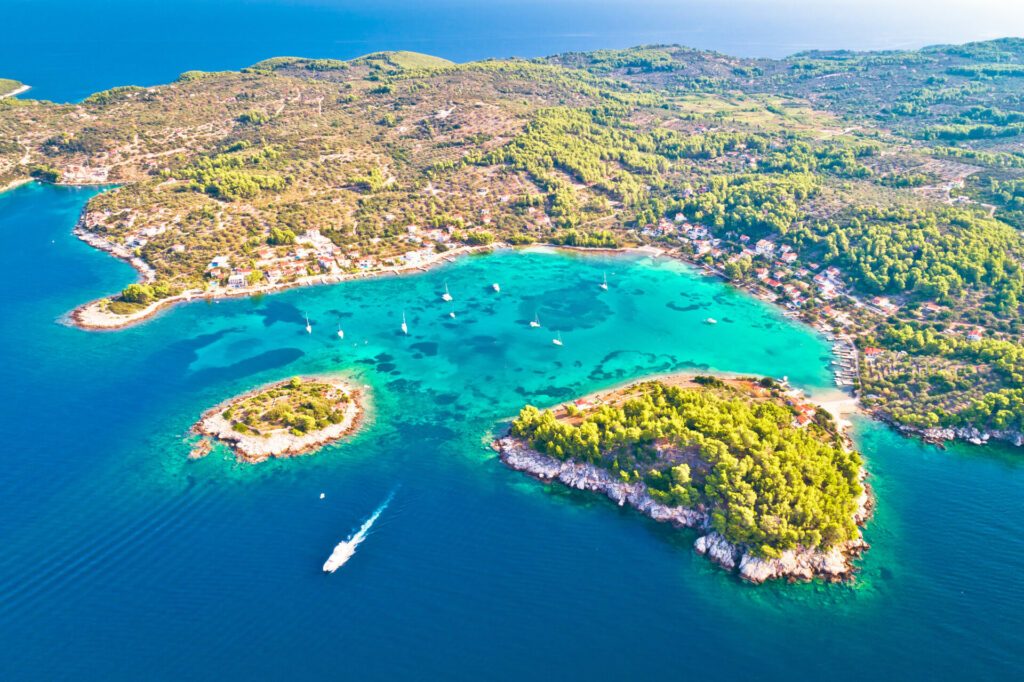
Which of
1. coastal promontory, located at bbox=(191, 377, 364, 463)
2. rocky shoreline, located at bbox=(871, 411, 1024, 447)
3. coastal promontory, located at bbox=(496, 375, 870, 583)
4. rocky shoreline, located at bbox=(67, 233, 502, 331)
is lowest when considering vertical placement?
rocky shoreline, located at bbox=(871, 411, 1024, 447)

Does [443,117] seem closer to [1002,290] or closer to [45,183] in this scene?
[45,183]

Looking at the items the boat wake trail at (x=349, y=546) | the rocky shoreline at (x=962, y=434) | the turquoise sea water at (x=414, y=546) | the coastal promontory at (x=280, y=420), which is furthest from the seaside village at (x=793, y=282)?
the coastal promontory at (x=280, y=420)

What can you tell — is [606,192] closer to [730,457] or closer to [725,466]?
[730,457]

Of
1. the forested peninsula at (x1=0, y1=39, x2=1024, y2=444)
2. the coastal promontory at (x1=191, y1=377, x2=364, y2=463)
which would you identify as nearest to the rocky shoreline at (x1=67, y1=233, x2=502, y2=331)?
the forested peninsula at (x1=0, y1=39, x2=1024, y2=444)

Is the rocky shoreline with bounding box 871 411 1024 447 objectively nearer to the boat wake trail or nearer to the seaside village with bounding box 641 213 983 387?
the seaside village with bounding box 641 213 983 387

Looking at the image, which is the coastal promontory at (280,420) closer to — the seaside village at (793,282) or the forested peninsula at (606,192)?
the forested peninsula at (606,192)

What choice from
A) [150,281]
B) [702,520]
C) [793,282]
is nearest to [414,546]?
[702,520]

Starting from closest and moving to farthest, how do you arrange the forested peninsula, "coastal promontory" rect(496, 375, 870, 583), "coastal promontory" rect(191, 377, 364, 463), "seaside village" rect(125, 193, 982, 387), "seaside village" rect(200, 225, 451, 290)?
"coastal promontory" rect(496, 375, 870, 583)
"coastal promontory" rect(191, 377, 364, 463)
the forested peninsula
"seaside village" rect(125, 193, 982, 387)
"seaside village" rect(200, 225, 451, 290)

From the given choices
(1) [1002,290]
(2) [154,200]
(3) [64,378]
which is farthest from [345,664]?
(2) [154,200]
